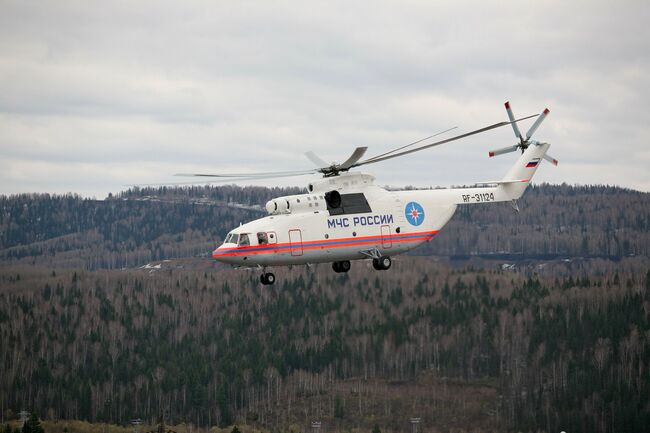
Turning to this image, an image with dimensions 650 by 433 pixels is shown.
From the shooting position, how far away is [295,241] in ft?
260

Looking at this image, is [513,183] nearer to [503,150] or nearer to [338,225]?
[503,150]

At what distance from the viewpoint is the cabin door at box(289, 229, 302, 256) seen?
79.1 m

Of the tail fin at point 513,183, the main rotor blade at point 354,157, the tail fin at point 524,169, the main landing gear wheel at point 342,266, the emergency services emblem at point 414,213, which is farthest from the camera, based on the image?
the tail fin at point 524,169

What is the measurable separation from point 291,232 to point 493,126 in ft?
52.6

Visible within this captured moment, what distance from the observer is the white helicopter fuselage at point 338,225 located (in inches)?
3088

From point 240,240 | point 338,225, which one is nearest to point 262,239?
point 240,240

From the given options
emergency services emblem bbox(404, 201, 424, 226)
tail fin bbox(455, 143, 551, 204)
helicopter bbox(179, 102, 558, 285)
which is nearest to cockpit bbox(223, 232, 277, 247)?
helicopter bbox(179, 102, 558, 285)

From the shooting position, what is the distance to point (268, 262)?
78.7m

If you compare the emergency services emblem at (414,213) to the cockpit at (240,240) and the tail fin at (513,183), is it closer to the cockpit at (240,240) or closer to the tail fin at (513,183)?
the tail fin at (513,183)

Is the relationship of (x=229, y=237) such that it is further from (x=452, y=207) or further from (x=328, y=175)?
(x=452, y=207)

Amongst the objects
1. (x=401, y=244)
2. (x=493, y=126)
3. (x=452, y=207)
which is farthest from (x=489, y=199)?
(x=493, y=126)

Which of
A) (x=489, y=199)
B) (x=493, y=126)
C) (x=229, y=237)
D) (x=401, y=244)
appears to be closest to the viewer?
(x=493, y=126)

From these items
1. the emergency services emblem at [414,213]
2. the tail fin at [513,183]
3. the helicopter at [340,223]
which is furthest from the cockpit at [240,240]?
the tail fin at [513,183]

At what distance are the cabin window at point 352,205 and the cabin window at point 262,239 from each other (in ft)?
17.7
